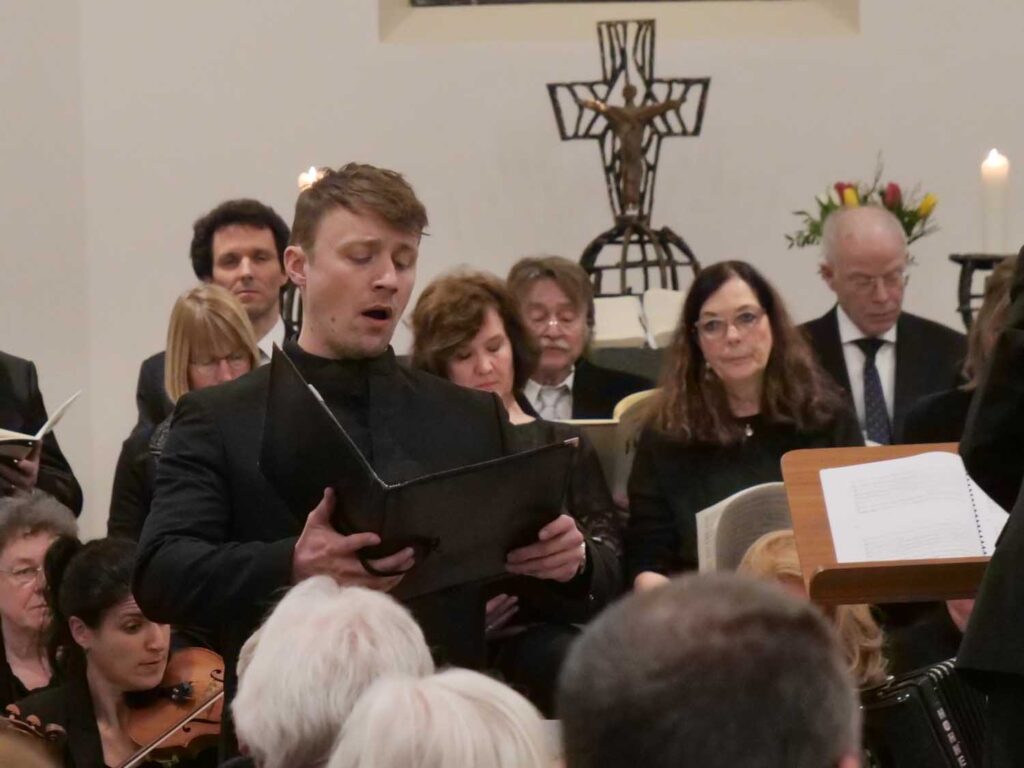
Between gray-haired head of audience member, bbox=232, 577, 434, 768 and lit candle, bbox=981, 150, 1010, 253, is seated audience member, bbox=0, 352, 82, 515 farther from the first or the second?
lit candle, bbox=981, 150, 1010, 253

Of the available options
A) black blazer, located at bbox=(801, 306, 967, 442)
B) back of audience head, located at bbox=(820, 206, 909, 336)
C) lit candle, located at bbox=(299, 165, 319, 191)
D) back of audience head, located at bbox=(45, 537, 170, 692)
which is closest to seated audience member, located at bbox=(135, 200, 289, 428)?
lit candle, located at bbox=(299, 165, 319, 191)

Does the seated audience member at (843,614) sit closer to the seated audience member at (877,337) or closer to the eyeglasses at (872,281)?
the seated audience member at (877,337)

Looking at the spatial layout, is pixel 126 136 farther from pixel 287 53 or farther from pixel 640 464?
pixel 640 464

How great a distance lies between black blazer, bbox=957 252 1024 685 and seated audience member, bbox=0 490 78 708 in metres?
2.78

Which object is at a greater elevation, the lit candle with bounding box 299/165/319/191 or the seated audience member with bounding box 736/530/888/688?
the lit candle with bounding box 299/165/319/191

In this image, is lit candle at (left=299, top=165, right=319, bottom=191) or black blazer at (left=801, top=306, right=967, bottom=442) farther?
black blazer at (left=801, top=306, right=967, bottom=442)

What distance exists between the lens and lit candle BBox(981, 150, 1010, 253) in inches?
254

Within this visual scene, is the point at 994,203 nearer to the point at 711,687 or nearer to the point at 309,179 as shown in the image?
the point at 309,179

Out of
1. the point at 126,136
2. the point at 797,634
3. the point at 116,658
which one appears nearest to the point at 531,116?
the point at 126,136

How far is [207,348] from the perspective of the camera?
4871 mm

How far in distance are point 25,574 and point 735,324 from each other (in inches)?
75.6

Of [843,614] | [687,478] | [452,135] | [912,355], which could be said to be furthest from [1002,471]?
[452,135]

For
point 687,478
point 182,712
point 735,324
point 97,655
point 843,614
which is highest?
point 735,324

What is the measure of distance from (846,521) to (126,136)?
630 cm
